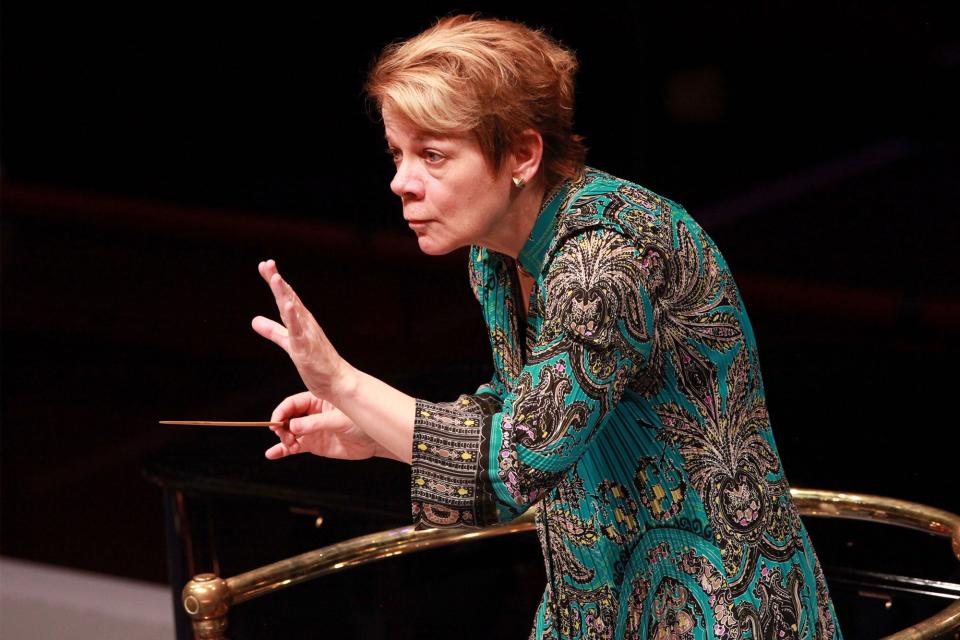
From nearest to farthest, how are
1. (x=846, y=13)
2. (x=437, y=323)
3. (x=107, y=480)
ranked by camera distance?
(x=846, y=13) → (x=437, y=323) → (x=107, y=480)

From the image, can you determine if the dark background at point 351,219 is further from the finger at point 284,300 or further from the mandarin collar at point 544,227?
the finger at point 284,300

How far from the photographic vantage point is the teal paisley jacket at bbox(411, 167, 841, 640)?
1.07 meters

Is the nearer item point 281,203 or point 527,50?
point 527,50

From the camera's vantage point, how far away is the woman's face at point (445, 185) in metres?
1.17

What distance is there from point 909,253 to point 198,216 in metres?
2.06

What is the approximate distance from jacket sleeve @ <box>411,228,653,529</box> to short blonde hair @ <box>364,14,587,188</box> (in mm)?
132

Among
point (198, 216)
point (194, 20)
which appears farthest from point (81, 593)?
point (194, 20)

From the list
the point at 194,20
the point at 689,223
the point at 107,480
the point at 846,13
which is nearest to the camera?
the point at 689,223

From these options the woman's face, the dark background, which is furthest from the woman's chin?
the dark background

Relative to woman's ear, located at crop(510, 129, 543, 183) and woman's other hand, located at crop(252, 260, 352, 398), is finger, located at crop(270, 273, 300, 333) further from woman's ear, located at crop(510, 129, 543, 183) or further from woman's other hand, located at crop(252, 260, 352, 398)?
woman's ear, located at crop(510, 129, 543, 183)

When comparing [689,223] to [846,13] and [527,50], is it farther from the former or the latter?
[846,13]

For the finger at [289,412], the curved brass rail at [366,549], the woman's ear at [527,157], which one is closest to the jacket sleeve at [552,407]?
the woman's ear at [527,157]

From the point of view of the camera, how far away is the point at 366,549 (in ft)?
5.67

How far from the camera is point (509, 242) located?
125 centimetres
